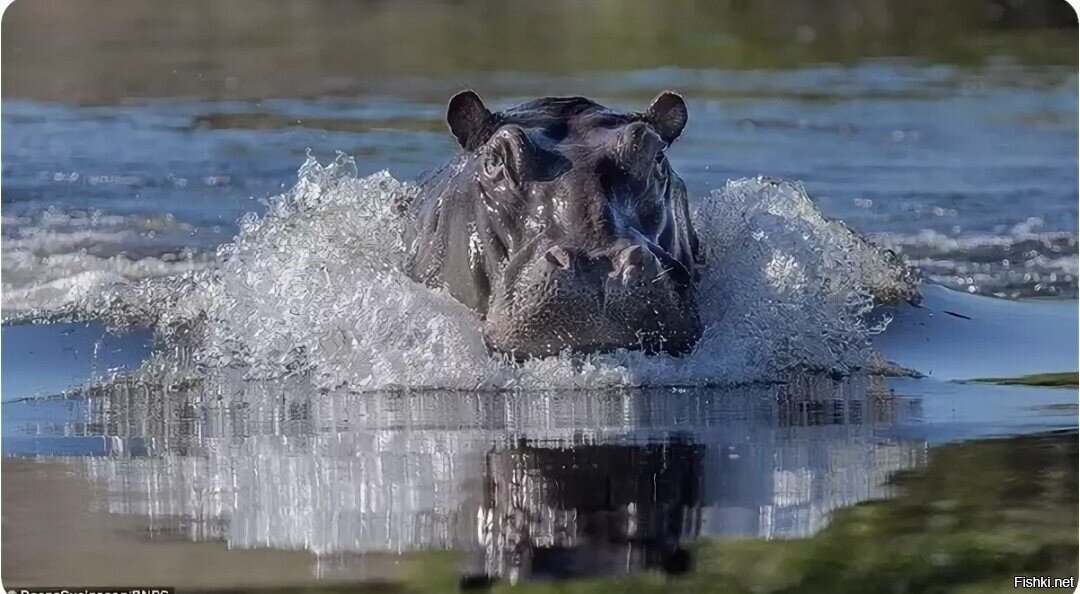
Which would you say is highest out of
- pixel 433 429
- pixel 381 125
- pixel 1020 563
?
pixel 381 125

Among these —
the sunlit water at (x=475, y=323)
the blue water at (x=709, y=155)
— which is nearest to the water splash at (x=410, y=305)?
the sunlit water at (x=475, y=323)

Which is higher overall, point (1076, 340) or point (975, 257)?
point (975, 257)

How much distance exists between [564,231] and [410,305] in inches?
40.6

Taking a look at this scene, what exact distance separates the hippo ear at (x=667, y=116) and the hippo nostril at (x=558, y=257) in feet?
4.94

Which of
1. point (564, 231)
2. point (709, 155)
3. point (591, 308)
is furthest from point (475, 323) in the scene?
point (709, 155)

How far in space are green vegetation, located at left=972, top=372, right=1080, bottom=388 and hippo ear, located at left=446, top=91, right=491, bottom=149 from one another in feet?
9.31

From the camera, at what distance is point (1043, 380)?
24.8ft

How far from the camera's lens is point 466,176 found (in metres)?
8.15

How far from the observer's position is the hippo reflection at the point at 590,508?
4.72 meters

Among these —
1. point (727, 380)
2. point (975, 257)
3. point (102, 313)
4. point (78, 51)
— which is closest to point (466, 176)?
point (727, 380)

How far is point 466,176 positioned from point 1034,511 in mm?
3685

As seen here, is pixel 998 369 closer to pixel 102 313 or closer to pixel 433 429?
pixel 433 429

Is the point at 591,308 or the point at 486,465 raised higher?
the point at 591,308

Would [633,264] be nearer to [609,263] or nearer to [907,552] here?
[609,263]
